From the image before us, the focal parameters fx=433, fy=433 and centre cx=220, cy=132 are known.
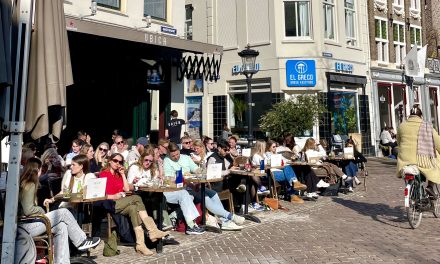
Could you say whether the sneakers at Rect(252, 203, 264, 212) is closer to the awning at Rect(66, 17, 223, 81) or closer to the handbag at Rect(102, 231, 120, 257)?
the handbag at Rect(102, 231, 120, 257)

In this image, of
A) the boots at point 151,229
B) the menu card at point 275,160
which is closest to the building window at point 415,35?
the menu card at point 275,160

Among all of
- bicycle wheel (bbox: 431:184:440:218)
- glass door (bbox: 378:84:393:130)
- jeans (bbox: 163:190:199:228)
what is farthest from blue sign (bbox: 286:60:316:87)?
jeans (bbox: 163:190:199:228)

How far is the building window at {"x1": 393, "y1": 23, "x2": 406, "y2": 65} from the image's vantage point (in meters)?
25.4

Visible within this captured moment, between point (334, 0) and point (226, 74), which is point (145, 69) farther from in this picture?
point (334, 0)

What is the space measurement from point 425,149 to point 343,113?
14178 mm

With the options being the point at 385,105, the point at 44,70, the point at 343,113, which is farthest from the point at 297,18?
the point at 44,70

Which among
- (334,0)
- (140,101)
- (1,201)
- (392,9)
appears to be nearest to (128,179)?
(1,201)

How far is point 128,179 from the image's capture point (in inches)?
249

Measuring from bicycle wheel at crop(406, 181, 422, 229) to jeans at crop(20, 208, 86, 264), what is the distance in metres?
4.98

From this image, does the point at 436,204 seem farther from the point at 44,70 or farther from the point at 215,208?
the point at 44,70

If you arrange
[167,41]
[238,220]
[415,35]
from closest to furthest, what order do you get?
[238,220]
[167,41]
[415,35]

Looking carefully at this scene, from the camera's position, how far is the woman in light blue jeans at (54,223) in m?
4.24

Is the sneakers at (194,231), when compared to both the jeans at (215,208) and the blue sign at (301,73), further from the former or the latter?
the blue sign at (301,73)

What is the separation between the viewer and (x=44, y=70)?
3.44m
